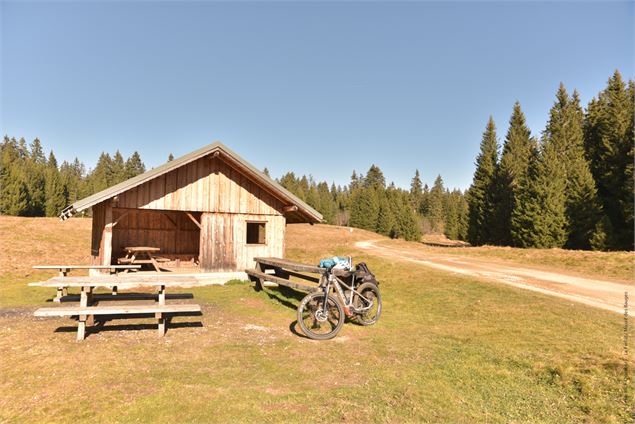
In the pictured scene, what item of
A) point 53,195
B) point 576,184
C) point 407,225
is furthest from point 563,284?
point 53,195

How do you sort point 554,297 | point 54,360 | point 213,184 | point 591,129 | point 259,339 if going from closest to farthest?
point 54,360
point 259,339
point 554,297
point 213,184
point 591,129

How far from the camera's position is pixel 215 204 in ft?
52.1

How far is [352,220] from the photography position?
8662 centimetres

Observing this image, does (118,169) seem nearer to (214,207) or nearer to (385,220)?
(385,220)

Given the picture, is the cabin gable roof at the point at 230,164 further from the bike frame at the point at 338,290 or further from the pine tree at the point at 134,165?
the pine tree at the point at 134,165

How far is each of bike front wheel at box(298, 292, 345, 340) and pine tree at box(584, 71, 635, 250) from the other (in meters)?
31.8

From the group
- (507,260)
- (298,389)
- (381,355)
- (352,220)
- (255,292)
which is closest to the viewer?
(298,389)

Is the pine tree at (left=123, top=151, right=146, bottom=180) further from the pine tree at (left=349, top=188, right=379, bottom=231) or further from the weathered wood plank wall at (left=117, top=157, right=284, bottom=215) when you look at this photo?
the weathered wood plank wall at (left=117, top=157, right=284, bottom=215)

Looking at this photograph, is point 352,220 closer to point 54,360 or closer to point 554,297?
point 554,297

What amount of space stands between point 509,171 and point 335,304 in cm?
4315

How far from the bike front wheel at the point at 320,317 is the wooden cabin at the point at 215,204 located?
787cm

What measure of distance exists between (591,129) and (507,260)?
A: 26.9 metres

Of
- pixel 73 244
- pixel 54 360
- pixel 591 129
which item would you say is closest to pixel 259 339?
pixel 54 360

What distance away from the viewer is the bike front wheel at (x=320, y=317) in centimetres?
823
